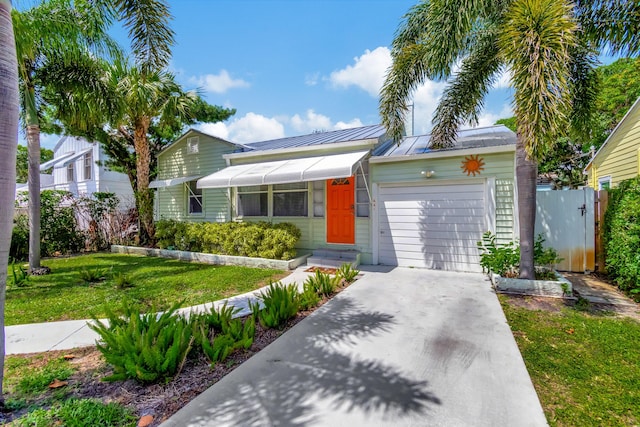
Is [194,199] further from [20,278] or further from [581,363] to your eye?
[581,363]

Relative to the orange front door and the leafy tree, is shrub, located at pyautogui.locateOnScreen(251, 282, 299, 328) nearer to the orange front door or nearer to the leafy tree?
the orange front door

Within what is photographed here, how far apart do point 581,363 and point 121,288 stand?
28.8 feet

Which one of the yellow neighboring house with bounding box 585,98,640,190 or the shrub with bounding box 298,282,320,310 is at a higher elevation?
the yellow neighboring house with bounding box 585,98,640,190

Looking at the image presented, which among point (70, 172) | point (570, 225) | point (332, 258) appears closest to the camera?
point (570, 225)

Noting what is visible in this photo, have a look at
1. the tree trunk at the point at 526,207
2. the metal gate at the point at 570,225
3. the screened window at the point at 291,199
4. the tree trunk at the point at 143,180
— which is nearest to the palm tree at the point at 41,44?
the tree trunk at the point at 143,180

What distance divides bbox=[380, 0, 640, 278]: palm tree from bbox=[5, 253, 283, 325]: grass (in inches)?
252

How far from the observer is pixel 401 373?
3.41 m

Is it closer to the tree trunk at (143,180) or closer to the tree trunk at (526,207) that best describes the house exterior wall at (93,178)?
the tree trunk at (143,180)

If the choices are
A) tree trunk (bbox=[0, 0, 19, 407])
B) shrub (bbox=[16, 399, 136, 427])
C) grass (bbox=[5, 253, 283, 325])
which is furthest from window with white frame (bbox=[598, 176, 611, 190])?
tree trunk (bbox=[0, 0, 19, 407])

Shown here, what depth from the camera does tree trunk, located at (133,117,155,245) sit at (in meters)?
12.4

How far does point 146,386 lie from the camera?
308cm

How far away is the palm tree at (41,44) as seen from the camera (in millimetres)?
7027

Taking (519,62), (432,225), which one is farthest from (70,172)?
(519,62)

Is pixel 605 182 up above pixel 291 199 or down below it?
above
